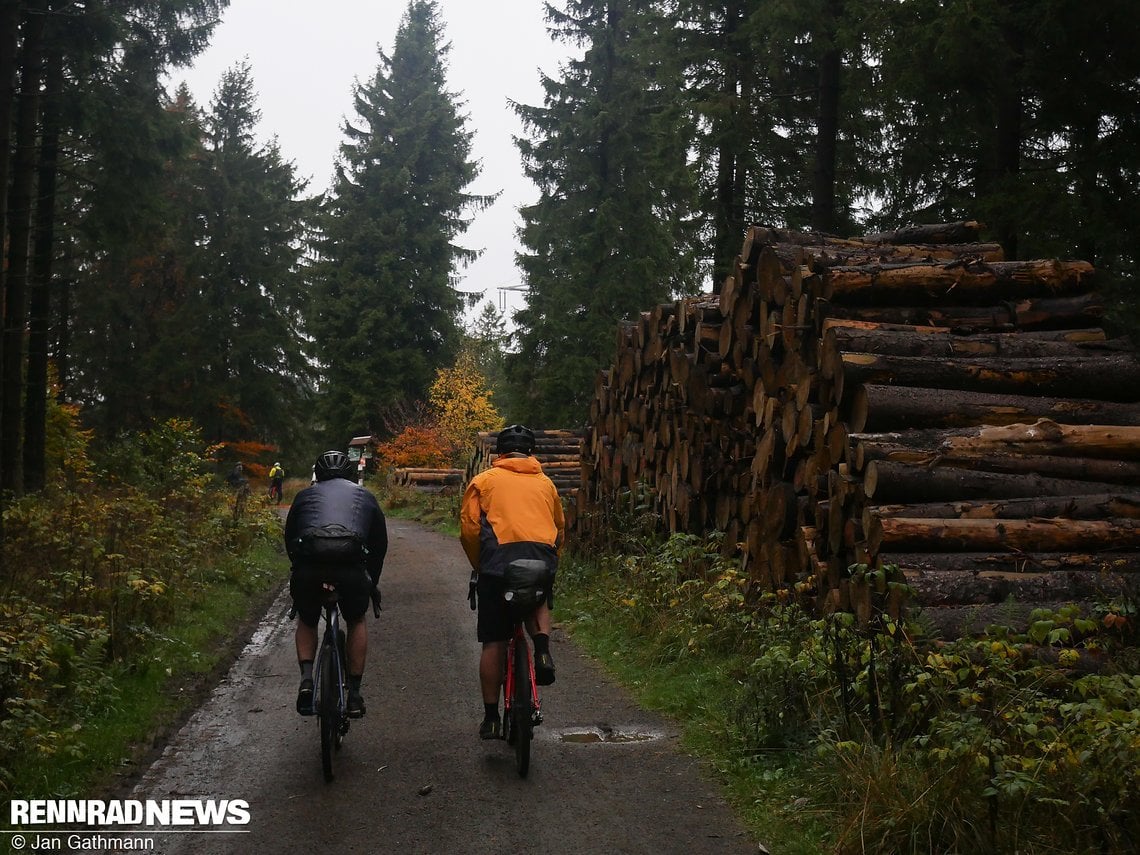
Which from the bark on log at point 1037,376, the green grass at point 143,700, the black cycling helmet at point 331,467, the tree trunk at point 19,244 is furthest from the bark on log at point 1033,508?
the tree trunk at point 19,244

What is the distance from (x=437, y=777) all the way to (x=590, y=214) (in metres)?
25.3

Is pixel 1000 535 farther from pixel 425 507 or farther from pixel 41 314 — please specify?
pixel 425 507

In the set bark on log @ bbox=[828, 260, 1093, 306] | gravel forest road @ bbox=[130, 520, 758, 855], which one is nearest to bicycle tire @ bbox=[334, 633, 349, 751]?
gravel forest road @ bbox=[130, 520, 758, 855]

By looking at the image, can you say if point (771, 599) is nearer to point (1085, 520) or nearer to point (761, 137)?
point (1085, 520)

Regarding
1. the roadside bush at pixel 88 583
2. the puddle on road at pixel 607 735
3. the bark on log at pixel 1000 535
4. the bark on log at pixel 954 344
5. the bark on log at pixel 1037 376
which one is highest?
the bark on log at pixel 954 344

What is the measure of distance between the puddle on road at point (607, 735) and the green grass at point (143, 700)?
275 centimetres

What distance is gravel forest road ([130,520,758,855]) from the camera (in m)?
5.14

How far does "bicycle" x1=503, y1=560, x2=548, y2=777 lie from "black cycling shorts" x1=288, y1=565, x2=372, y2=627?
94 cm

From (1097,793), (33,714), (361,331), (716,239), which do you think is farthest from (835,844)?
(361,331)

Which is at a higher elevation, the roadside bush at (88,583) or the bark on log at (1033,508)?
the bark on log at (1033,508)

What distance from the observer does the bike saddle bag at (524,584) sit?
628 cm

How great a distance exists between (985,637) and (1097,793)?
1939 millimetres

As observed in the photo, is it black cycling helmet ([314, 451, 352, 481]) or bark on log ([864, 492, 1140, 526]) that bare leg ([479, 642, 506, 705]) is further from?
bark on log ([864, 492, 1140, 526])

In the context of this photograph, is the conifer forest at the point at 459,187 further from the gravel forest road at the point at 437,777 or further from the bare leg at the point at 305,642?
the bare leg at the point at 305,642
